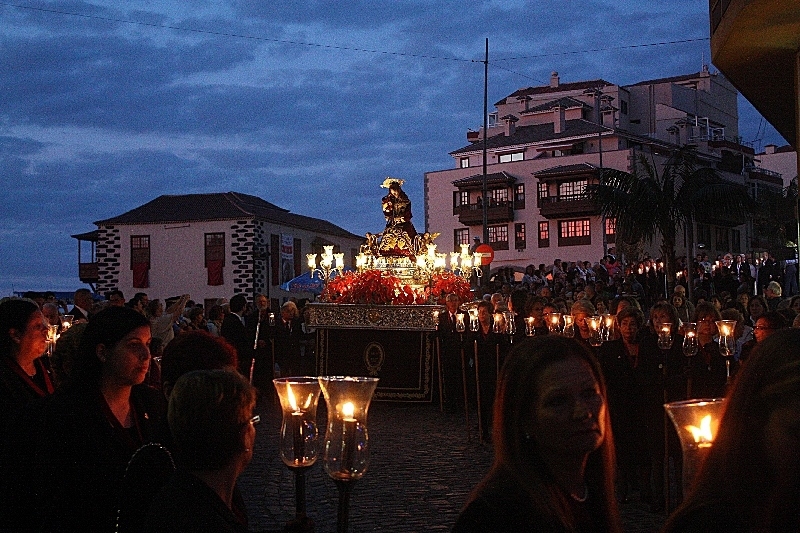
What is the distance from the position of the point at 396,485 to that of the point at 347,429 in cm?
614

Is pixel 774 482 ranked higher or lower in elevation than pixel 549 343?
lower

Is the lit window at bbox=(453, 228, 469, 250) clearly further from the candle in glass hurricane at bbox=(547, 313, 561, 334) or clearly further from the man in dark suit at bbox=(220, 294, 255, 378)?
the candle in glass hurricane at bbox=(547, 313, 561, 334)

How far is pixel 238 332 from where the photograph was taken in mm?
16203

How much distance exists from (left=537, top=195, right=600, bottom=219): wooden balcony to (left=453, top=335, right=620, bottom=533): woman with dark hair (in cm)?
5675

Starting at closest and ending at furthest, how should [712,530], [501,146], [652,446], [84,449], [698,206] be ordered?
[712,530] → [84,449] → [652,446] → [698,206] → [501,146]

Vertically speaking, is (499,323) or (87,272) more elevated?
(87,272)

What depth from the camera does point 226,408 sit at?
3.04 m

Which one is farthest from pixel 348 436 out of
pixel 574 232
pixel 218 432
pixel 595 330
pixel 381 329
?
pixel 574 232

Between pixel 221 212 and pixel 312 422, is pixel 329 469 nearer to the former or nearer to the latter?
pixel 312 422

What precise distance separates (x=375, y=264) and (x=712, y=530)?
49.4 ft

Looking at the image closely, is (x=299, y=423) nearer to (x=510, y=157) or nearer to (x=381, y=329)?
(x=381, y=329)

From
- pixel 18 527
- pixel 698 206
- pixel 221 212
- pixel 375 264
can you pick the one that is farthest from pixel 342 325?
pixel 221 212

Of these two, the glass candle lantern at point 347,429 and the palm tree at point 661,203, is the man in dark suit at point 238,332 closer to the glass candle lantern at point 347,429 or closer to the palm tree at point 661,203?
the palm tree at point 661,203

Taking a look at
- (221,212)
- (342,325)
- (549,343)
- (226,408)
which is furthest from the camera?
(221,212)
